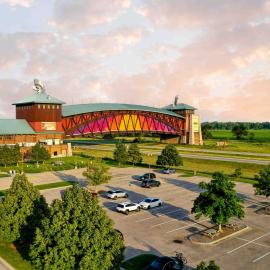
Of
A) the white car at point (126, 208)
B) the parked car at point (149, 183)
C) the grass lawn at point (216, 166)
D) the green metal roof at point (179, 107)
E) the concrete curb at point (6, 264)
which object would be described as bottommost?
the concrete curb at point (6, 264)

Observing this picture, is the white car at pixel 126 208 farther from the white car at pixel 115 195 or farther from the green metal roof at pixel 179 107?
the green metal roof at pixel 179 107

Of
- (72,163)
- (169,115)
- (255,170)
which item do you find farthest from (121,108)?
(255,170)

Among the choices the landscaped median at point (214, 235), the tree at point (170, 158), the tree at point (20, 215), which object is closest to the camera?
the tree at point (20, 215)

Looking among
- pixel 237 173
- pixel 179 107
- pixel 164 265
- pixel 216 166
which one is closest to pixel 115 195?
pixel 237 173

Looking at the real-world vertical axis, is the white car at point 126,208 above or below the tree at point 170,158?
below

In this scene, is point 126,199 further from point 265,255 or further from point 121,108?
point 121,108

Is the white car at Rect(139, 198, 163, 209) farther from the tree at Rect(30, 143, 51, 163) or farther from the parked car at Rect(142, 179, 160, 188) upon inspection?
the tree at Rect(30, 143, 51, 163)

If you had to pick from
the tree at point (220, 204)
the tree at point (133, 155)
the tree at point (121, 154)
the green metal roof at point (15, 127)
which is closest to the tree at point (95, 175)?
the tree at point (220, 204)
